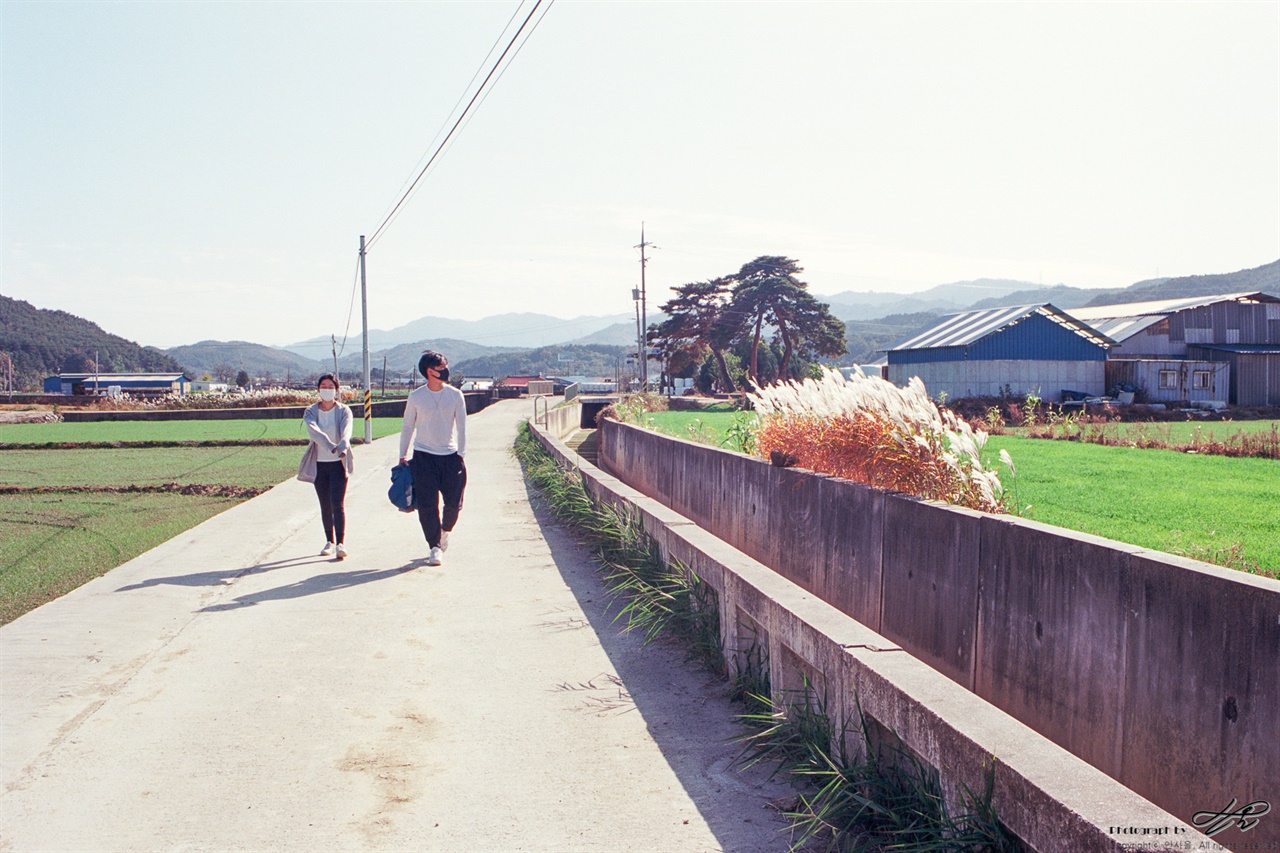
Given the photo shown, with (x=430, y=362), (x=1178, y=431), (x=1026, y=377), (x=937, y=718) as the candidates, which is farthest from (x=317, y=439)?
(x=1026, y=377)

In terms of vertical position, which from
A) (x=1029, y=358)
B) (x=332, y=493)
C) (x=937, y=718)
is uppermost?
(x=1029, y=358)

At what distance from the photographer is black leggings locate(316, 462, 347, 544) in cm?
903

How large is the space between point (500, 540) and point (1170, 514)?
24.6 ft

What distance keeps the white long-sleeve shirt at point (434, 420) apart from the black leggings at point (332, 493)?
695mm

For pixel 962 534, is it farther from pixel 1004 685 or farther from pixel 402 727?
pixel 402 727

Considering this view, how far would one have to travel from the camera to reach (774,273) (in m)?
57.4

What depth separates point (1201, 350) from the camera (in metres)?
45.2

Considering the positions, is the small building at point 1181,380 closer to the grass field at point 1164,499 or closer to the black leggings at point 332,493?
the grass field at point 1164,499

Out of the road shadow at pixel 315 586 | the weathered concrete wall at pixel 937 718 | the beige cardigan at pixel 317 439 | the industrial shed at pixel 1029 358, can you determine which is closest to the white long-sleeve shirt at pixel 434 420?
the beige cardigan at pixel 317 439

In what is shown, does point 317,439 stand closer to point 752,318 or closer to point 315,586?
point 315,586

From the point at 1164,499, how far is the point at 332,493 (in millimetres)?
10116

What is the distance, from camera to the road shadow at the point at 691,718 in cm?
370

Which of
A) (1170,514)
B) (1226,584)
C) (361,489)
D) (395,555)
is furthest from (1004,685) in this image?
(361,489)

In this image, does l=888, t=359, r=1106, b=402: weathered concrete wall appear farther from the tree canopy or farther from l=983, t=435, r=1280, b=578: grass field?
l=983, t=435, r=1280, b=578: grass field
